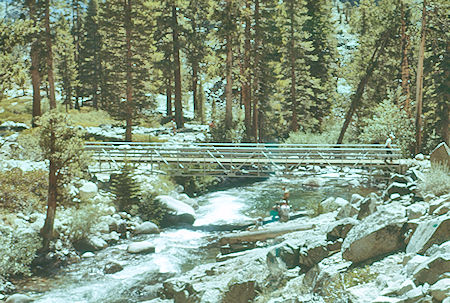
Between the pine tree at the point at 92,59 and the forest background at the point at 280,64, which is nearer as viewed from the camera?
the forest background at the point at 280,64

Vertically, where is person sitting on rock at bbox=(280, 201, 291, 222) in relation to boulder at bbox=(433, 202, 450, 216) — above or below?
below

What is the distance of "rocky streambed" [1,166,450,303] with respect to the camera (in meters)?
7.19

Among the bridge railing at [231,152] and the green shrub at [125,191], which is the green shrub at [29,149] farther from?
the green shrub at [125,191]

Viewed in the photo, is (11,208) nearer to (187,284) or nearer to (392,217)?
(187,284)

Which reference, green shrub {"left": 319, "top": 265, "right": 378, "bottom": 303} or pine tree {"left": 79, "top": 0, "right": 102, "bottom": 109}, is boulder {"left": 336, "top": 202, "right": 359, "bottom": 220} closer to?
green shrub {"left": 319, "top": 265, "right": 378, "bottom": 303}

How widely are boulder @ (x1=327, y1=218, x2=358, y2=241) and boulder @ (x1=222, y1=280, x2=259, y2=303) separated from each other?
223cm

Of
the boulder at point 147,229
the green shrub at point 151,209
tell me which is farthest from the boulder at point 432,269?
the green shrub at point 151,209

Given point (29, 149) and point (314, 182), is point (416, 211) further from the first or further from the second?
point (29, 149)

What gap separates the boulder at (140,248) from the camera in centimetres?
1556

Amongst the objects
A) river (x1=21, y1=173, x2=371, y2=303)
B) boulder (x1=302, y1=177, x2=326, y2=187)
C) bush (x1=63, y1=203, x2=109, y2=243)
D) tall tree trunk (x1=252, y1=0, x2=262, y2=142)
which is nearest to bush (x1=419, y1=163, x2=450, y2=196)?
river (x1=21, y1=173, x2=371, y2=303)

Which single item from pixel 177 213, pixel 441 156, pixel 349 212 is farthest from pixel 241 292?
pixel 177 213

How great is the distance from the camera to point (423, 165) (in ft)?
60.8

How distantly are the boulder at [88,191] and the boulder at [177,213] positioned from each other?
287 cm

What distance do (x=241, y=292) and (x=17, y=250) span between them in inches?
304
